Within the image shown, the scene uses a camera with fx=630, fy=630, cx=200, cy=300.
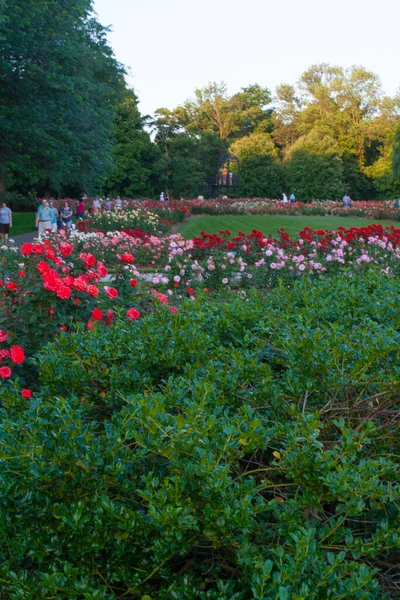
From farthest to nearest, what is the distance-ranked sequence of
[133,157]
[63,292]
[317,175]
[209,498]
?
[317,175] → [133,157] → [63,292] → [209,498]

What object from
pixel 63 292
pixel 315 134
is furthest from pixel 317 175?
pixel 63 292

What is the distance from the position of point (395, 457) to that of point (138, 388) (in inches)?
39.5

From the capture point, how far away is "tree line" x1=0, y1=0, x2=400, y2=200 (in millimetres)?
22047

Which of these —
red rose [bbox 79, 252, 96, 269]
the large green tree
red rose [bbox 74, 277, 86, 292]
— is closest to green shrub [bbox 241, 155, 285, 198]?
the large green tree

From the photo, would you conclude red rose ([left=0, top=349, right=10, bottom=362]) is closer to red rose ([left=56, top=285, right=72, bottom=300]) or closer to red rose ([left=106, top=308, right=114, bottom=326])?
red rose ([left=56, top=285, right=72, bottom=300])

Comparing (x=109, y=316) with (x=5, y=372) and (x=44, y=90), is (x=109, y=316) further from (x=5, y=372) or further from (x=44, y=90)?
(x=44, y=90)

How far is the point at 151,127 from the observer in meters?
60.4

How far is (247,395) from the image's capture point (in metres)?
2.32

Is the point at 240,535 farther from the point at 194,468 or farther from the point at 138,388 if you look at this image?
the point at 138,388

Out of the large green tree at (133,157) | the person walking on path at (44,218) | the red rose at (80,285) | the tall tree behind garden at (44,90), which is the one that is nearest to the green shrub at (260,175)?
the large green tree at (133,157)

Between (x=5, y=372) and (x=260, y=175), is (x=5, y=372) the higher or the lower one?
the lower one

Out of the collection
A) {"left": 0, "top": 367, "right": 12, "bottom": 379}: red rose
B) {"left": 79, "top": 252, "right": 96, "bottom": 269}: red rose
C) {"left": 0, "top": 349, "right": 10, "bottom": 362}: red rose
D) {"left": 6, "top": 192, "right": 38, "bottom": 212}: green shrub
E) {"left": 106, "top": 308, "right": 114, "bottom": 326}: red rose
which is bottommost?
{"left": 0, "top": 367, "right": 12, "bottom": 379}: red rose

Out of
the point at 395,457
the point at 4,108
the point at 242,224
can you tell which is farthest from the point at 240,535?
the point at 242,224

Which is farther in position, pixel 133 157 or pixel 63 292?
pixel 133 157
